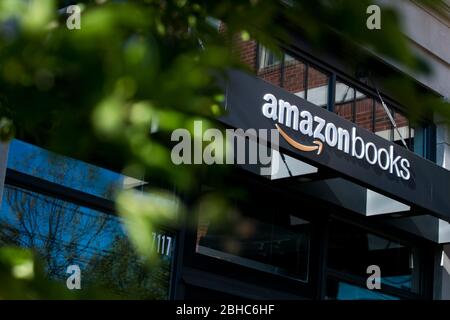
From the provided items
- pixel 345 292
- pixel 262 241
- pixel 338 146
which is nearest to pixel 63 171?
pixel 262 241

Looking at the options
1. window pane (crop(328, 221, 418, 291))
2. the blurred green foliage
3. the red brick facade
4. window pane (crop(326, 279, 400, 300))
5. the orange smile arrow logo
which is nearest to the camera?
the blurred green foliage

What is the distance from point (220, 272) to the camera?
10.1m

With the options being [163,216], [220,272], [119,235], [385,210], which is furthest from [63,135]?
[385,210]

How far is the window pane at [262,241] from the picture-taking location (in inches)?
395

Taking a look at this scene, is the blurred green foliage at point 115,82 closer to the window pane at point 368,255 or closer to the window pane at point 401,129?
the window pane at point 368,255

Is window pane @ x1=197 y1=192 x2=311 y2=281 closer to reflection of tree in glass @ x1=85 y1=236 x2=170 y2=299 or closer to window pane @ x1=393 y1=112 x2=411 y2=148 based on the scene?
reflection of tree in glass @ x1=85 y1=236 x2=170 y2=299

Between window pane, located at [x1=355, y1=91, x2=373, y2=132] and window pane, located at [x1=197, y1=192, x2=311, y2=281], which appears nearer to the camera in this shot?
window pane, located at [x1=197, y1=192, x2=311, y2=281]

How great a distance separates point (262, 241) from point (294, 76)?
2.04 m

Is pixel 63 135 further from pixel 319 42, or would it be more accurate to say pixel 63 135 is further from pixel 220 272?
pixel 220 272

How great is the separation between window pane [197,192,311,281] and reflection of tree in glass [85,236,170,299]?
0.84 meters

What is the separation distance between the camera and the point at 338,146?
10.2 metres

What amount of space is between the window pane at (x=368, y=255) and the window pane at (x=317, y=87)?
1477 millimetres

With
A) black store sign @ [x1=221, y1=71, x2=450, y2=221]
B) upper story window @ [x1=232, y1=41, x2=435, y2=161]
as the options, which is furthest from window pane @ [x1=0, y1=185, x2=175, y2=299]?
upper story window @ [x1=232, y1=41, x2=435, y2=161]

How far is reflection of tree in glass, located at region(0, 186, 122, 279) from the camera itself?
27.3 feet
